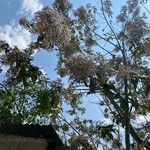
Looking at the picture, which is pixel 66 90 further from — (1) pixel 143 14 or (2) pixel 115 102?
(1) pixel 143 14

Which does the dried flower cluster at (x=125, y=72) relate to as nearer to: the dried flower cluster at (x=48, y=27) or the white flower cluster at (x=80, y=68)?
the white flower cluster at (x=80, y=68)

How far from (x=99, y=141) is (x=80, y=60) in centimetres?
297

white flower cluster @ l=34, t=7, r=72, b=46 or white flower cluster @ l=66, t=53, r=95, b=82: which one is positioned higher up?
white flower cluster @ l=34, t=7, r=72, b=46

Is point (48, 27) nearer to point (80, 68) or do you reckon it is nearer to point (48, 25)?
point (48, 25)

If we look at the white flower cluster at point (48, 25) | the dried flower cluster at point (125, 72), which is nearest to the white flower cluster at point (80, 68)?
the white flower cluster at point (48, 25)

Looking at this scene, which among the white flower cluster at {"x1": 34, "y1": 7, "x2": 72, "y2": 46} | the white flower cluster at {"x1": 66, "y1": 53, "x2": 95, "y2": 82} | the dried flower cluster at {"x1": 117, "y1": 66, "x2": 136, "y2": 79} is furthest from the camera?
the dried flower cluster at {"x1": 117, "y1": 66, "x2": 136, "y2": 79}

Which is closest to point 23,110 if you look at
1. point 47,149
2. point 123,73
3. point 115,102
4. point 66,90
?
point 66,90

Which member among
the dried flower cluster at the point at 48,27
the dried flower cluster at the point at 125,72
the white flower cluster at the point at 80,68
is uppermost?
the dried flower cluster at the point at 48,27

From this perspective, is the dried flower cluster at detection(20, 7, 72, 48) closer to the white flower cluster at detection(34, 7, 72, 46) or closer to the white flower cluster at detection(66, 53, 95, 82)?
the white flower cluster at detection(34, 7, 72, 46)

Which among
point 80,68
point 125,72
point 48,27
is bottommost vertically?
point 80,68

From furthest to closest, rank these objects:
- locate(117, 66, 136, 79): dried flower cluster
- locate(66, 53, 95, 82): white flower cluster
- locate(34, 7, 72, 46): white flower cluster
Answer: locate(117, 66, 136, 79): dried flower cluster
locate(34, 7, 72, 46): white flower cluster
locate(66, 53, 95, 82): white flower cluster

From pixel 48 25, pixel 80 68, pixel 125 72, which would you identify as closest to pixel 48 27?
Result: pixel 48 25

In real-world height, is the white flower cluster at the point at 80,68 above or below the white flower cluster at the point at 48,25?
below

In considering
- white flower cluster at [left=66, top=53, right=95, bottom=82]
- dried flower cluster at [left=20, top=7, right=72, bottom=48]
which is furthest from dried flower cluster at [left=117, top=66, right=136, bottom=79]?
dried flower cluster at [left=20, top=7, right=72, bottom=48]
